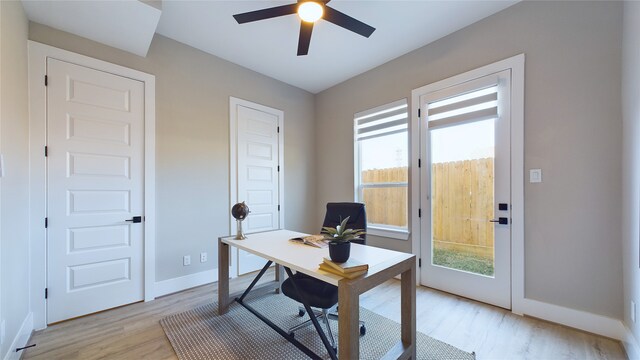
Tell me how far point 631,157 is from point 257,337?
9.69 ft

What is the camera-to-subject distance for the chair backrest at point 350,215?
2199 mm

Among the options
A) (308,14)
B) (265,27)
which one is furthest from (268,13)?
(265,27)

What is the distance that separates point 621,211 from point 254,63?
152 inches

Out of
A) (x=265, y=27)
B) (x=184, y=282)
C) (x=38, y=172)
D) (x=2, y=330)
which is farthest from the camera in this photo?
(x=184, y=282)

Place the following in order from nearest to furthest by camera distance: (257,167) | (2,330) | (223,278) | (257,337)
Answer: (2,330), (257,337), (223,278), (257,167)

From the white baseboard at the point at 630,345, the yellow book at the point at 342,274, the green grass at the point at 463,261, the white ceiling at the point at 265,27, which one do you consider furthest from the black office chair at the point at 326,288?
the white ceiling at the point at 265,27

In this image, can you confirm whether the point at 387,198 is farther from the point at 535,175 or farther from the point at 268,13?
the point at 268,13

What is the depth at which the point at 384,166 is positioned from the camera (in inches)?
134

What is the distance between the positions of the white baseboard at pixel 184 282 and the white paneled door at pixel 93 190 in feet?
0.59

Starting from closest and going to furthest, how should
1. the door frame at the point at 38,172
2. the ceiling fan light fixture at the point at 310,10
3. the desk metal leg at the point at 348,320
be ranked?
1. the desk metal leg at the point at 348,320
2. the ceiling fan light fixture at the point at 310,10
3. the door frame at the point at 38,172

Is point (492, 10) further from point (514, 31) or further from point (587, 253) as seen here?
point (587, 253)

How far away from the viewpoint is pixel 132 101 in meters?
2.56

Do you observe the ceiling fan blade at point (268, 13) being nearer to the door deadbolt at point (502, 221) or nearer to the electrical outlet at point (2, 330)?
the electrical outlet at point (2, 330)

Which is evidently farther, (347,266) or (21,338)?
(21,338)
